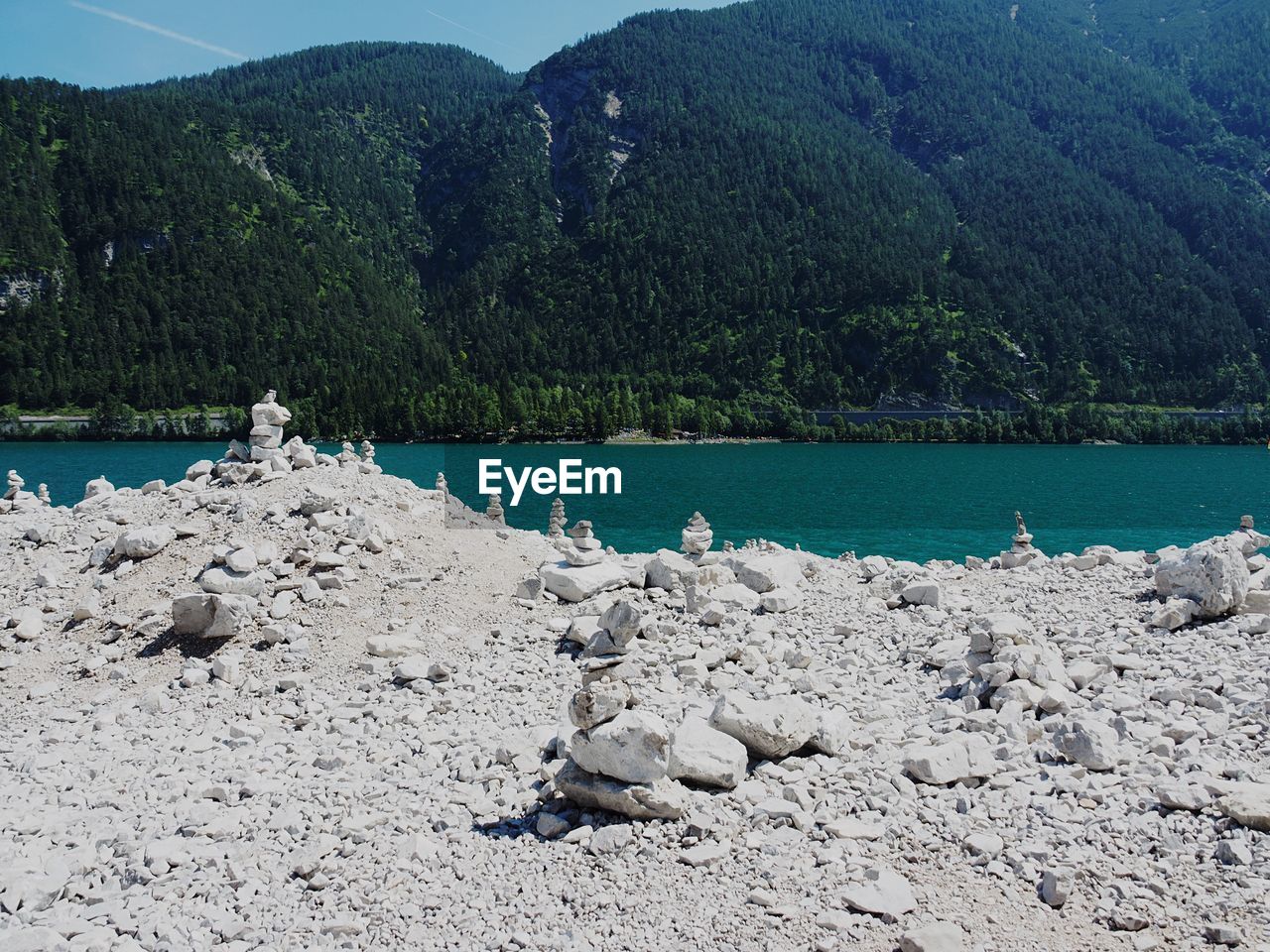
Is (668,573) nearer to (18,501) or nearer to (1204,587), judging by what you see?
(1204,587)

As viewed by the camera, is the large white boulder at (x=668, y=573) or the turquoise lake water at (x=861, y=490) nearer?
the large white boulder at (x=668, y=573)

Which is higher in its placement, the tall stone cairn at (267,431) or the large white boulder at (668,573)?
the tall stone cairn at (267,431)

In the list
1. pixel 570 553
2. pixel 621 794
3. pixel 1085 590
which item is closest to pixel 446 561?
pixel 570 553

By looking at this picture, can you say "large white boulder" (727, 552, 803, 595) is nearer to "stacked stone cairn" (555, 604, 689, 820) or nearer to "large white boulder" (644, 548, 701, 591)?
"large white boulder" (644, 548, 701, 591)

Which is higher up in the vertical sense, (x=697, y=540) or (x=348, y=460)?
(x=348, y=460)

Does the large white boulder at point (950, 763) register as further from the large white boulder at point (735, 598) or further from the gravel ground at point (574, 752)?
the large white boulder at point (735, 598)

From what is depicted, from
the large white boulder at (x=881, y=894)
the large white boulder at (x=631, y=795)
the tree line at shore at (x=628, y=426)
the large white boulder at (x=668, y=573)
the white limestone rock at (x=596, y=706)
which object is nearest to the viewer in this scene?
the large white boulder at (x=881, y=894)

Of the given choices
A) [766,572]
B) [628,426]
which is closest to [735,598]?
[766,572]

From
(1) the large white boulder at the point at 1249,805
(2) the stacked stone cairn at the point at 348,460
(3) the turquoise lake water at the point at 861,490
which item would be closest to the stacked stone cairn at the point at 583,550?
(2) the stacked stone cairn at the point at 348,460
